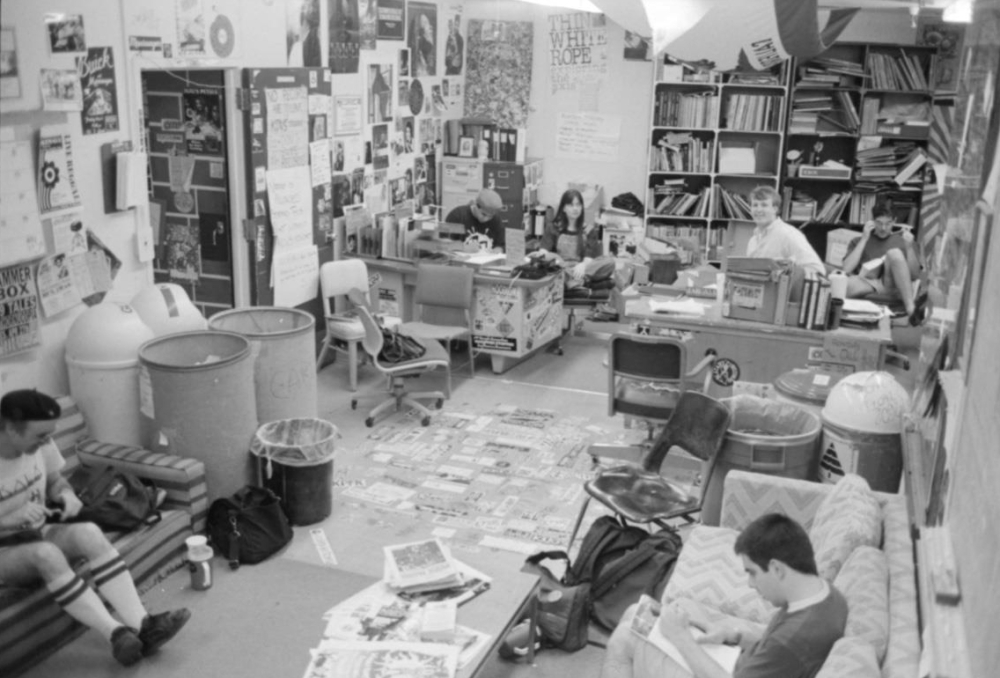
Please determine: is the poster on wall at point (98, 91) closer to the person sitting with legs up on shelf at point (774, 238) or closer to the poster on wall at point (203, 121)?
the poster on wall at point (203, 121)

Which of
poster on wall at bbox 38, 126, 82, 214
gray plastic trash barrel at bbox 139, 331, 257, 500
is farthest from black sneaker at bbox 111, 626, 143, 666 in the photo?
poster on wall at bbox 38, 126, 82, 214

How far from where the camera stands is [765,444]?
484cm

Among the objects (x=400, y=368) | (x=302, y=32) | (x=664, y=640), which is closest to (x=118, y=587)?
(x=664, y=640)

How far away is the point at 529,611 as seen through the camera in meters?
4.15

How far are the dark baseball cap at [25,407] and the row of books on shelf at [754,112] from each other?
25.7 ft

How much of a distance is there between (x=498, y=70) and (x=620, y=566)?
7.27 metres

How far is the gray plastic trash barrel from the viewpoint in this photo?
183 inches

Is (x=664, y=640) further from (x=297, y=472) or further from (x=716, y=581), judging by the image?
(x=297, y=472)

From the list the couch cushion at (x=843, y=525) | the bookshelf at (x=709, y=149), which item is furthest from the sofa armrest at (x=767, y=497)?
the bookshelf at (x=709, y=149)

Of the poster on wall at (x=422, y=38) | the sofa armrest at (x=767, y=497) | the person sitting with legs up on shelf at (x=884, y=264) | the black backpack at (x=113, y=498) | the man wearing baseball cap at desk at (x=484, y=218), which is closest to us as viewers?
the black backpack at (x=113, y=498)

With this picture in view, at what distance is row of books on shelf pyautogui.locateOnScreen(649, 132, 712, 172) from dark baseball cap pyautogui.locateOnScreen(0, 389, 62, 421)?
7.62 metres

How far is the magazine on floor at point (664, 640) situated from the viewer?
3444mm

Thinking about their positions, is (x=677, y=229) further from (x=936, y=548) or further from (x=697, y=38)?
(x=936, y=548)

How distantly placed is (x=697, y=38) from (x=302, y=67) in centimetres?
359
